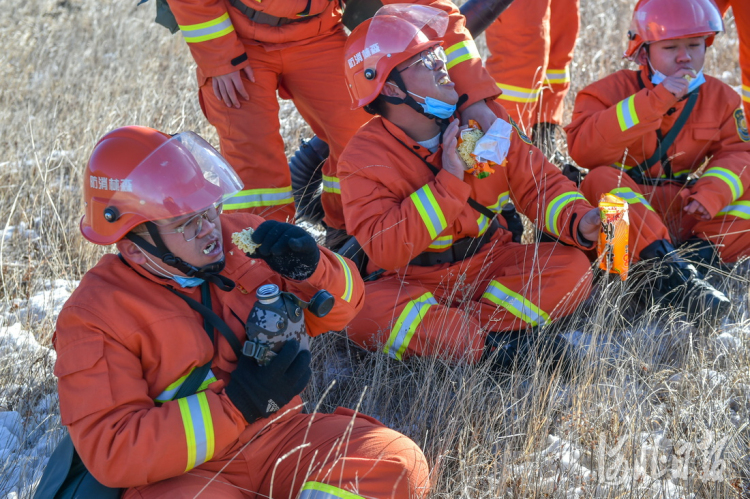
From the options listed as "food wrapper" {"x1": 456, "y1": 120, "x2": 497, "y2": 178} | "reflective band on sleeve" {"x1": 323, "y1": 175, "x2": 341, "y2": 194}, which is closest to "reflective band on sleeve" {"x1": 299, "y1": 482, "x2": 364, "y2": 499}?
"food wrapper" {"x1": 456, "y1": 120, "x2": 497, "y2": 178}

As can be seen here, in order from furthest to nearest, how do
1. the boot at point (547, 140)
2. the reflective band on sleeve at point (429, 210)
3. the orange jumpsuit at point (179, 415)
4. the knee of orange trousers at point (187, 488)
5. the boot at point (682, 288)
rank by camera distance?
the boot at point (547, 140) < the boot at point (682, 288) < the reflective band on sleeve at point (429, 210) < the knee of orange trousers at point (187, 488) < the orange jumpsuit at point (179, 415)

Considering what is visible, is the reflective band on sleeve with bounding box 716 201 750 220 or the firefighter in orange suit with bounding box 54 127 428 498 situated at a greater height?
the firefighter in orange suit with bounding box 54 127 428 498

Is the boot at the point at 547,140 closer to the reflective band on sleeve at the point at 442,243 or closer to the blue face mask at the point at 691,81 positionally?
the blue face mask at the point at 691,81

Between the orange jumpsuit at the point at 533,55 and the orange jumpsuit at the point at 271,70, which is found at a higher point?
the orange jumpsuit at the point at 271,70

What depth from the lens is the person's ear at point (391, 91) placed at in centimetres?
337

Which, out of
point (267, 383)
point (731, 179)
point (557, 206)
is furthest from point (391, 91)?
point (731, 179)

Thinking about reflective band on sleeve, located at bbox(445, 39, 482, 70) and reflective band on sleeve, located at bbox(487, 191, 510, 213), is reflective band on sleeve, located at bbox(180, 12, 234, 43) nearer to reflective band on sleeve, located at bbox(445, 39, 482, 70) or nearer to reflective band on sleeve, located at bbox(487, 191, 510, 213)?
reflective band on sleeve, located at bbox(445, 39, 482, 70)

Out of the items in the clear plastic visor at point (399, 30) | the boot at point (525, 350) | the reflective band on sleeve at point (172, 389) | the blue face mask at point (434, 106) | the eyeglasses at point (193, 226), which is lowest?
the boot at point (525, 350)

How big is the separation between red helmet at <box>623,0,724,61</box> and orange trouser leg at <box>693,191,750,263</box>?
0.99 meters

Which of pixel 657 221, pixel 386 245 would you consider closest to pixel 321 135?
pixel 386 245

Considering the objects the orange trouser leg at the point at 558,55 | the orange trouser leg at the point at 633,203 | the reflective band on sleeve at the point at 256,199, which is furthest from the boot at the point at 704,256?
the reflective band on sleeve at the point at 256,199

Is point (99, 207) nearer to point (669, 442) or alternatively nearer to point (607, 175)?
point (669, 442)

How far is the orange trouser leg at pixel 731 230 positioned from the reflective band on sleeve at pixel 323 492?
2.83 m

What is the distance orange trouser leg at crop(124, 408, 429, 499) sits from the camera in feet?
7.07
